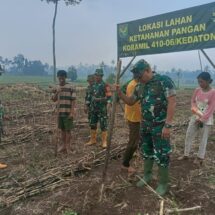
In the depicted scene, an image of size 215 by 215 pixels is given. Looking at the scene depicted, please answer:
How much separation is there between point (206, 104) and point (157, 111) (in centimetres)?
178

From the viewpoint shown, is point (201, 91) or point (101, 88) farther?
point (101, 88)

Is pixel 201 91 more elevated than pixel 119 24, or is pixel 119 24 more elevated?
pixel 119 24

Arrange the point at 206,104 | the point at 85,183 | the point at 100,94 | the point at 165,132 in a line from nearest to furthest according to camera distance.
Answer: the point at 165,132 < the point at 85,183 < the point at 206,104 < the point at 100,94

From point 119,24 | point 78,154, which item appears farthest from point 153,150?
point 119,24

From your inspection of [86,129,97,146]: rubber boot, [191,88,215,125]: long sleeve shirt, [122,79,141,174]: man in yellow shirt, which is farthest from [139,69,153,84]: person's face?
[86,129,97,146]: rubber boot

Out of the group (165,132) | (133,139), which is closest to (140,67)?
(165,132)

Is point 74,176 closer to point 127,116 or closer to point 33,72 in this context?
point 127,116

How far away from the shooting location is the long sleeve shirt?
5867mm

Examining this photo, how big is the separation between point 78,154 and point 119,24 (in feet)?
14.9

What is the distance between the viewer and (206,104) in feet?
19.5

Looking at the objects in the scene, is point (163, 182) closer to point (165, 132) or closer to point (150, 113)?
point (165, 132)

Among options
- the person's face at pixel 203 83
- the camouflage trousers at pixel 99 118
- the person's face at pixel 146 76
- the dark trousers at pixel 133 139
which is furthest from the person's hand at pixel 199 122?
the camouflage trousers at pixel 99 118

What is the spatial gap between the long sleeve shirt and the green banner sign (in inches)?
88.2

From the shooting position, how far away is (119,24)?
9.91m
